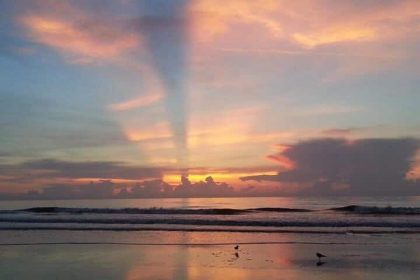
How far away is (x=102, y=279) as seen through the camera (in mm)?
11367

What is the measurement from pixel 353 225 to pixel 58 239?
16189mm

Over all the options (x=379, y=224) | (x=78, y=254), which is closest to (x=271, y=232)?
(x=379, y=224)

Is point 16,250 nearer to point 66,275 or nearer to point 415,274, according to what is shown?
point 66,275

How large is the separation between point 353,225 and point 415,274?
1564 cm

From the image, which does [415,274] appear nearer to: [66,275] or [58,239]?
[66,275]

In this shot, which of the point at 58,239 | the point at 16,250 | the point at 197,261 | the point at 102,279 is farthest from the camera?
the point at 58,239

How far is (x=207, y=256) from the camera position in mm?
14664

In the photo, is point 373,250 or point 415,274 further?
point 373,250

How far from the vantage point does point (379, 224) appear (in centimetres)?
2797

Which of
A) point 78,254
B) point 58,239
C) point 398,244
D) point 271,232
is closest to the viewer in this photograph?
point 78,254

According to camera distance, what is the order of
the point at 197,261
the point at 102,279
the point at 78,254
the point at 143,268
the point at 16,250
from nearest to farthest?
the point at 102,279, the point at 143,268, the point at 197,261, the point at 78,254, the point at 16,250

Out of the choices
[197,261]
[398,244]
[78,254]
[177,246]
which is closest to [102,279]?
[197,261]

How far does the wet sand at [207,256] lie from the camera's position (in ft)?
39.5

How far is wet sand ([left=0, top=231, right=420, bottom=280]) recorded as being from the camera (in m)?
12.1
